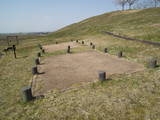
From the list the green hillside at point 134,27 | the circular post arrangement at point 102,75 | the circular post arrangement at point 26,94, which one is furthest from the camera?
the green hillside at point 134,27

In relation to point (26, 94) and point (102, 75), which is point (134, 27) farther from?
point (26, 94)

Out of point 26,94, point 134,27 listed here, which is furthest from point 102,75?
point 134,27

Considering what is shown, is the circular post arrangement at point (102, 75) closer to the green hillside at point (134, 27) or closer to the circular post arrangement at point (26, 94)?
the circular post arrangement at point (26, 94)

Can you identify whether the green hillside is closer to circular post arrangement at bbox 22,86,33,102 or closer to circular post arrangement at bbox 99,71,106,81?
circular post arrangement at bbox 99,71,106,81

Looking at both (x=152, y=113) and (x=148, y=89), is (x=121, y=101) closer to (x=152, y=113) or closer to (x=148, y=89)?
(x=152, y=113)

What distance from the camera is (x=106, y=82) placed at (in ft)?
25.5

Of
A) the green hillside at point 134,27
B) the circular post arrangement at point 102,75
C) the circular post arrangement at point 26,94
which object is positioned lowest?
the circular post arrangement at point 26,94

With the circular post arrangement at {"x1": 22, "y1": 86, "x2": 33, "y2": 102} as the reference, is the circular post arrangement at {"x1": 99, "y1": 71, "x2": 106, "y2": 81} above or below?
above

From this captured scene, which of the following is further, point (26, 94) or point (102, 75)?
point (102, 75)

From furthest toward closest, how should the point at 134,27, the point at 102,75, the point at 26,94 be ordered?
the point at 134,27 → the point at 102,75 → the point at 26,94

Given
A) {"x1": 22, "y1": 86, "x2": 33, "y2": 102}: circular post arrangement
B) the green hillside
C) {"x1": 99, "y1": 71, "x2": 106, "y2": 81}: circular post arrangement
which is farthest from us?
the green hillside

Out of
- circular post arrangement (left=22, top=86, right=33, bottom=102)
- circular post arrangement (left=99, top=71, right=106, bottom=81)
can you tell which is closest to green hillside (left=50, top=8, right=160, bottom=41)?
circular post arrangement (left=99, top=71, right=106, bottom=81)

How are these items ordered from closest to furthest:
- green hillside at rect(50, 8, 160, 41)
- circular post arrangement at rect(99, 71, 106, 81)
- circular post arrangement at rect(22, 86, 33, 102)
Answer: circular post arrangement at rect(22, 86, 33, 102)
circular post arrangement at rect(99, 71, 106, 81)
green hillside at rect(50, 8, 160, 41)

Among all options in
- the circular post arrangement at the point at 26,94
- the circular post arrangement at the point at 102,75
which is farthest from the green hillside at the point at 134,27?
the circular post arrangement at the point at 26,94
